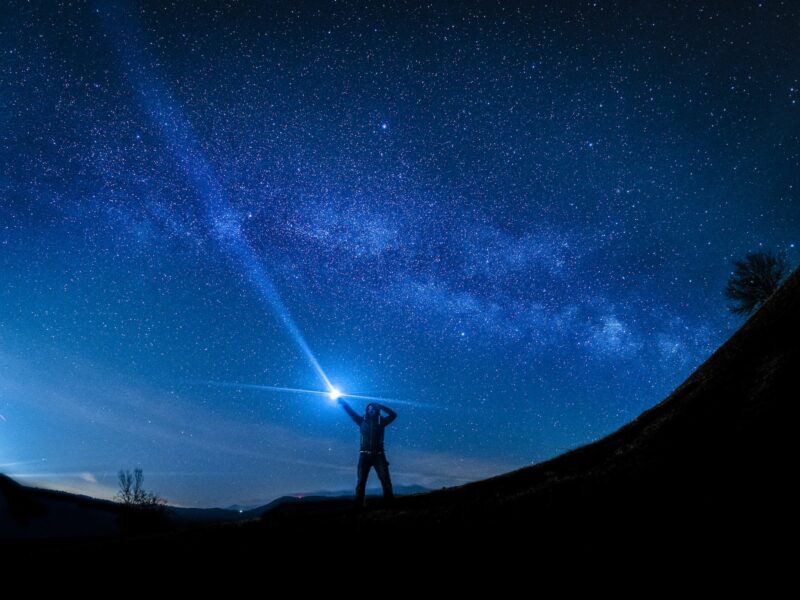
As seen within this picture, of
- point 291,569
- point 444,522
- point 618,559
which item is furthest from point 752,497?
point 291,569

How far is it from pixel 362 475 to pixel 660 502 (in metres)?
6.46

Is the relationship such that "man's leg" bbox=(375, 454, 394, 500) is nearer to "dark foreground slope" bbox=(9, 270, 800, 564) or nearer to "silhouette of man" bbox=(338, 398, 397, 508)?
"silhouette of man" bbox=(338, 398, 397, 508)

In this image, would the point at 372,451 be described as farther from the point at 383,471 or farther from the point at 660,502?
the point at 660,502

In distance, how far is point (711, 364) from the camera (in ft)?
23.3

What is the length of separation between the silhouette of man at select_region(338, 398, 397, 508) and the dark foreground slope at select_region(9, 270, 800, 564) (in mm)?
1478

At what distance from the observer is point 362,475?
884 cm

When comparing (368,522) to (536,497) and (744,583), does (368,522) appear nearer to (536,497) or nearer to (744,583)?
(536,497)

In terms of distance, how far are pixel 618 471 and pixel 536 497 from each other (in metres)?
1.12

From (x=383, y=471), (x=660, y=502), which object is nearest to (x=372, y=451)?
(x=383, y=471)

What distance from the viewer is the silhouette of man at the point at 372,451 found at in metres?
8.80

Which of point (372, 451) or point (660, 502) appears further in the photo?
point (372, 451)

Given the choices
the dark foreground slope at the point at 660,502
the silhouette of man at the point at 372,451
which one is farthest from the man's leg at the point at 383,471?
the dark foreground slope at the point at 660,502

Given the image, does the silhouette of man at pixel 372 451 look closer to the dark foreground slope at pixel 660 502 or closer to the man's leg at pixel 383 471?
the man's leg at pixel 383 471

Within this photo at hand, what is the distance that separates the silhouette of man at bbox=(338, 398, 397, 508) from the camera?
28.9ft
